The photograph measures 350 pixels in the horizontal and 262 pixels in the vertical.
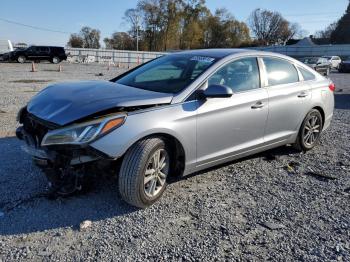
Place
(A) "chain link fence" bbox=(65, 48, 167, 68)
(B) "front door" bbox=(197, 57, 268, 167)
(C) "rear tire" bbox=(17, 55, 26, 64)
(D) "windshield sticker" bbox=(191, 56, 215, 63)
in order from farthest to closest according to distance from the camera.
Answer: (A) "chain link fence" bbox=(65, 48, 167, 68) < (C) "rear tire" bbox=(17, 55, 26, 64) < (D) "windshield sticker" bbox=(191, 56, 215, 63) < (B) "front door" bbox=(197, 57, 268, 167)

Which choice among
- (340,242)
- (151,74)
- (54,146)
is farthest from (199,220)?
(151,74)

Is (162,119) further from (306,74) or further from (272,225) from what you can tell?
(306,74)

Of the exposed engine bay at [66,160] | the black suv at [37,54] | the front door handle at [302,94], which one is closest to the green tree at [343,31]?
the black suv at [37,54]

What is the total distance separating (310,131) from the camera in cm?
595

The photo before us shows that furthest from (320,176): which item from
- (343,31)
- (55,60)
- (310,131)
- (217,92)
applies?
(343,31)

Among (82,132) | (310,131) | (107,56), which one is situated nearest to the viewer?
(82,132)

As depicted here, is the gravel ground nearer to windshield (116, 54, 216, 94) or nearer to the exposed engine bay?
the exposed engine bay

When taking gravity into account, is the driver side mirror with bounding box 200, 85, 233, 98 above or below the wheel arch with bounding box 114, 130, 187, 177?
above

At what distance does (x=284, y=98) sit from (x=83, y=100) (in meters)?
2.85

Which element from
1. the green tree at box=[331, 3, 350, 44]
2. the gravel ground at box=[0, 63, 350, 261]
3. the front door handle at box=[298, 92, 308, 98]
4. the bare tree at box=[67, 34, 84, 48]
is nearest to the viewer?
the gravel ground at box=[0, 63, 350, 261]

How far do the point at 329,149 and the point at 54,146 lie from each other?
4636 mm

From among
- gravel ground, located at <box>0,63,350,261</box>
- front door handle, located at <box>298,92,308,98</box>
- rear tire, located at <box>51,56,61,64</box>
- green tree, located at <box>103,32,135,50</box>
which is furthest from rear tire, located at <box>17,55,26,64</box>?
green tree, located at <box>103,32,135,50</box>

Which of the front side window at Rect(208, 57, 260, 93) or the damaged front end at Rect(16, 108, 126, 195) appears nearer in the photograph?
the damaged front end at Rect(16, 108, 126, 195)

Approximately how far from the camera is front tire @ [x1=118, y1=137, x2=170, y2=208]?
3602mm
